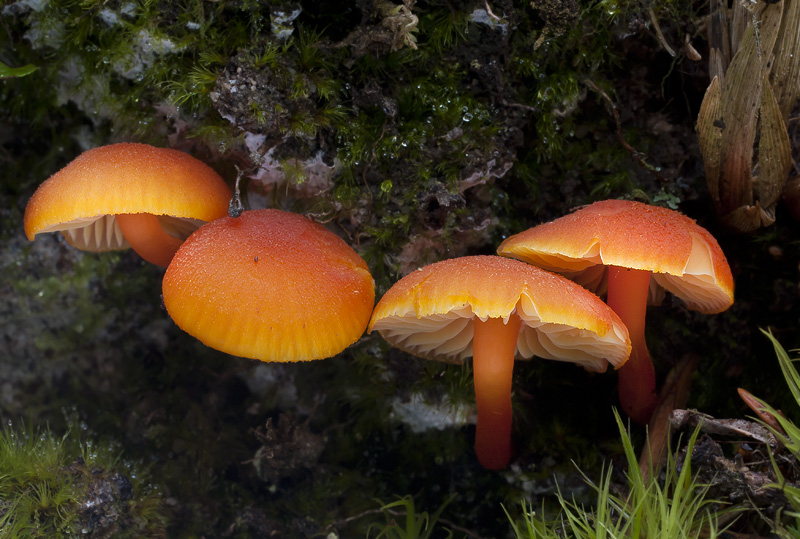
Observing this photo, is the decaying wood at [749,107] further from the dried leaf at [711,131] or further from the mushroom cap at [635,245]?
the mushroom cap at [635,245]

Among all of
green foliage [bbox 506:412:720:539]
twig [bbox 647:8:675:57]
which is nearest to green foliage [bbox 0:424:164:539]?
green foliage [bbox 506:412:720:539]

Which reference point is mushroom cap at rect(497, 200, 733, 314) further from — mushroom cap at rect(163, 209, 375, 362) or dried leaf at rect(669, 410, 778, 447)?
mushroom cap at rect(163, 209, 375, 362)

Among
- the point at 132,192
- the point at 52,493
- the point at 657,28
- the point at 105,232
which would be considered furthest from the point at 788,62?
the point at 52,493

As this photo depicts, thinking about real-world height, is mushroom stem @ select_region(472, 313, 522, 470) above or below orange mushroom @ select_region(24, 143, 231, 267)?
below

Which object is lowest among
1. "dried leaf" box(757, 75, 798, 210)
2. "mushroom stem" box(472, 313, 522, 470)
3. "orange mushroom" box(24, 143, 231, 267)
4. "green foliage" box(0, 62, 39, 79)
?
"mushroom stem" box(472, 313, 522, 470)

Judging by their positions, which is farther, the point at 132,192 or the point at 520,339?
the point at 520,339

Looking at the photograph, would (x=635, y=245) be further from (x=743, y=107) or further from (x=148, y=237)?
(x=148, y=237)

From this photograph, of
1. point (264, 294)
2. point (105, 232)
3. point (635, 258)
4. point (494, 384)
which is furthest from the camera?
point (105, 232)
